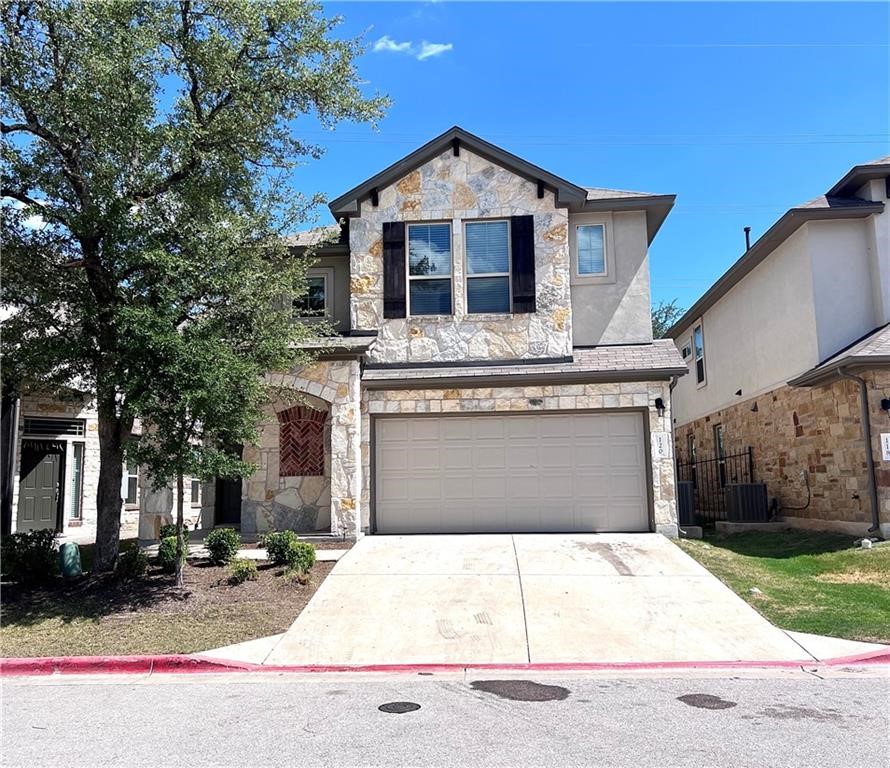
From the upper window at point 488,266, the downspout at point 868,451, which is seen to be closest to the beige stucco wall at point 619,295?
the upper window at point 488,266

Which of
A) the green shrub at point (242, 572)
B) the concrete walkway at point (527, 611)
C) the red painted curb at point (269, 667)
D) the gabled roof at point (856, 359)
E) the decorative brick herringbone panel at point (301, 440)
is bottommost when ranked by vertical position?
the red painted curb at point (269, 667)

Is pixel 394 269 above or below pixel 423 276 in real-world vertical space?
above

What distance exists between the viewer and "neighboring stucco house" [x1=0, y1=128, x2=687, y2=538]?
46.3ft

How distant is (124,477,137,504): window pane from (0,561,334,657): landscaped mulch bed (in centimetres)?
872

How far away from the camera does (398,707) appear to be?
6.38 meters

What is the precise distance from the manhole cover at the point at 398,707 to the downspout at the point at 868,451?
10663 mm

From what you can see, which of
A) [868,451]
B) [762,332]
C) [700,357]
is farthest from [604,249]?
[700,357]

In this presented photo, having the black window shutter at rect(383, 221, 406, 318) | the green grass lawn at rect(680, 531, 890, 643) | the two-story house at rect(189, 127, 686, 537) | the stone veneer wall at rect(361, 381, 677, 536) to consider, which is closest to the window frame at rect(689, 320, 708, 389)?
the two-story house at rect(189, 127, 686, 537)

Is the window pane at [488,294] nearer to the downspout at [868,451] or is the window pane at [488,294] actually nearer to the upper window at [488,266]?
the upper window at [488,266]

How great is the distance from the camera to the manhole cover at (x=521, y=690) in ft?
21.8

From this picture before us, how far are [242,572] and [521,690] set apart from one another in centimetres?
532

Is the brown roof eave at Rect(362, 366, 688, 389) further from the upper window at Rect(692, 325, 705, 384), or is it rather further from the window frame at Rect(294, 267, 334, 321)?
the upper window at Rect(692, 325, 705, 384)

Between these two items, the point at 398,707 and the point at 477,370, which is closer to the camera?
the point at 398,707

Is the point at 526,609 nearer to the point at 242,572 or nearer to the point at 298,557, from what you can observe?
the point at 298,557
